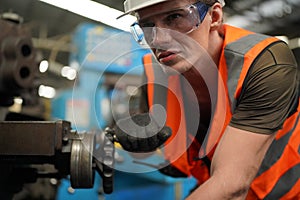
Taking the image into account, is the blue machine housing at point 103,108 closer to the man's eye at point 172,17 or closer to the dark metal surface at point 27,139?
the man's eye at point 172,17

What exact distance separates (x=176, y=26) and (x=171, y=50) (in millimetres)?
61

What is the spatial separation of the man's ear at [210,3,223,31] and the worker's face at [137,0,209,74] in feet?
0.13

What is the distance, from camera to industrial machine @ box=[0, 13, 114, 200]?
0.79 metres

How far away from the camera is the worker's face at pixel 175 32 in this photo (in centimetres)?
92

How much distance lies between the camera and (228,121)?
3.19 ft

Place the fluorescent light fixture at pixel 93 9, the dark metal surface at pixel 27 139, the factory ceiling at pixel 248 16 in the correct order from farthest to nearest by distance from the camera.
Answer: the factory ceiling at pixel 248 16, the fluorescent light fixture at pixel 93 9, the dark metal surface at pixel 27 139

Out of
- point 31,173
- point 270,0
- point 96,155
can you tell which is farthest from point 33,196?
point 270,0

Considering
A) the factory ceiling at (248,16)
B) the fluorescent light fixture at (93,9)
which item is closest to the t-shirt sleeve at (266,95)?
the fluorescent light fixture at (93,9)

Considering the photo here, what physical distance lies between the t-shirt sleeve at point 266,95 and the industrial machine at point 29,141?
33 centimetres

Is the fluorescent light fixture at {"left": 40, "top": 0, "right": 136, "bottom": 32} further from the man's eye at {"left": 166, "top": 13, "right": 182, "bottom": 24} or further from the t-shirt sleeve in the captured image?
the t-shirt sleeve

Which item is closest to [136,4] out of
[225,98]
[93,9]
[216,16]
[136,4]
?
[136,4]

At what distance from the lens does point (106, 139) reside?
891mm

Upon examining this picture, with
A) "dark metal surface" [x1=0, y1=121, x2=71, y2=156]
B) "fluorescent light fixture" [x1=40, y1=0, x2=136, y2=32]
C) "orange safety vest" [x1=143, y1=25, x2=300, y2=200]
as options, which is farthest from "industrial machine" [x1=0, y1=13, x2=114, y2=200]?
"fluorescent light fixture" [x1=40, y1=0, x2=136, y2=32]

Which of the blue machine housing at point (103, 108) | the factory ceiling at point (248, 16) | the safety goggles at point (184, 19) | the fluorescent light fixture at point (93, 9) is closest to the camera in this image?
the safety goggles at point (184, 19)
